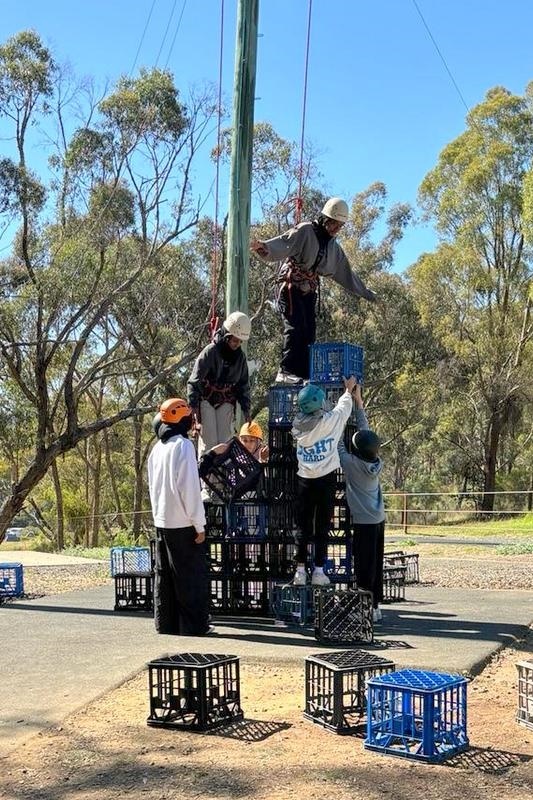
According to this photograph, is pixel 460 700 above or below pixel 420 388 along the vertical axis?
below

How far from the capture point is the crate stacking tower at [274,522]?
7.32 metres

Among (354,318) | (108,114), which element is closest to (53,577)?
(108,114)

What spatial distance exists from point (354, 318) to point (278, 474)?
22282 millimetres

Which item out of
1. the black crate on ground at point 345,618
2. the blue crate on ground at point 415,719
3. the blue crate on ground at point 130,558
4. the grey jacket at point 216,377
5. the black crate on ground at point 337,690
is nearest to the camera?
the blue crate on ground at point 415,719

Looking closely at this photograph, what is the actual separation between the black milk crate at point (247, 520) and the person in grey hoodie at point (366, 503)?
792 millimetres

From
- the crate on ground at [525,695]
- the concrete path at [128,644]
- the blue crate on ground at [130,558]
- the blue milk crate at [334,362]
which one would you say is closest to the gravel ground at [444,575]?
the blue crate on ground at [130,558]

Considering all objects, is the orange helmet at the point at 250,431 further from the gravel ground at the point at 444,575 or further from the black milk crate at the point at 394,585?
the gravel ground at the point at 444,575

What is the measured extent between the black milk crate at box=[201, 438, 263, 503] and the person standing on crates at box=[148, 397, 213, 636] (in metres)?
0.84

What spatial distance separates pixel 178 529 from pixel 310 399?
138 cm

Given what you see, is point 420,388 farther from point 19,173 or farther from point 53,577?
point 53,577

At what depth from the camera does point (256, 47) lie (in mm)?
9719

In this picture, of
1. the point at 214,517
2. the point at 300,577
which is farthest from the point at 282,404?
the point at 300,577

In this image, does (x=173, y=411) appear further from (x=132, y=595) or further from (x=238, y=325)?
(x=132, y=595)

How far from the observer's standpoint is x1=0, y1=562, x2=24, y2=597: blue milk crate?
9617 mm
